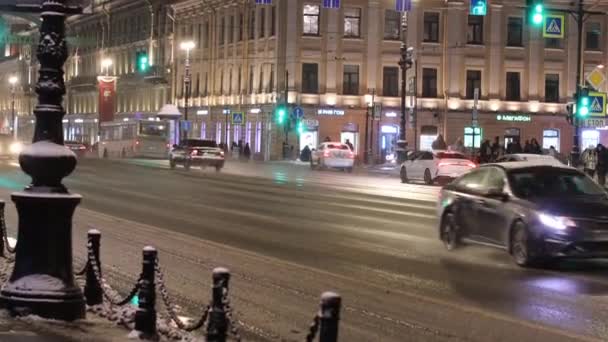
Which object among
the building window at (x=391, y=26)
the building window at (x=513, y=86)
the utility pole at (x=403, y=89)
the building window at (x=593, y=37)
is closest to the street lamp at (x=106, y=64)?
the building window at (x=391, y=26)

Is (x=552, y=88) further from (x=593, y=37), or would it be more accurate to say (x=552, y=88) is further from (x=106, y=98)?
(x=106, y=98)

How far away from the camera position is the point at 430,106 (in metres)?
65.8

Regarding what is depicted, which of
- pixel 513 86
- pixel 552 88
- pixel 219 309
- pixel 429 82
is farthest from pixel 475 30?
pixel 219 309

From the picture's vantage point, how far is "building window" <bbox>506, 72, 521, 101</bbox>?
66750 mm

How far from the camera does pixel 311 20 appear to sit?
2584 inches

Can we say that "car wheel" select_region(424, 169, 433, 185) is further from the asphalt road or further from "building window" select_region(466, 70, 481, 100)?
"building window" select_region(466, 70, 481, 100)

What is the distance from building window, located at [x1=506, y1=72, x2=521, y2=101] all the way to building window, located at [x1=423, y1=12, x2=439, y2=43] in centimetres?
588

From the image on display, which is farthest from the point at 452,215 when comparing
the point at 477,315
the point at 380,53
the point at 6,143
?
the point at 6,143

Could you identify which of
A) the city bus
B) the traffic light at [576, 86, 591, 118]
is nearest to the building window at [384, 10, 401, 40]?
the city bus

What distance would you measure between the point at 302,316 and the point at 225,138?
6400cm

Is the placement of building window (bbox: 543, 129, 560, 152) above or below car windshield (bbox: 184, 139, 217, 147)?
above

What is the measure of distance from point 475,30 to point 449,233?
53.5m

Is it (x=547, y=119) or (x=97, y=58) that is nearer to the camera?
(x=547, y=119)

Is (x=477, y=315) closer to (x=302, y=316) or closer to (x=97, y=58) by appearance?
(x=302, y=316)
